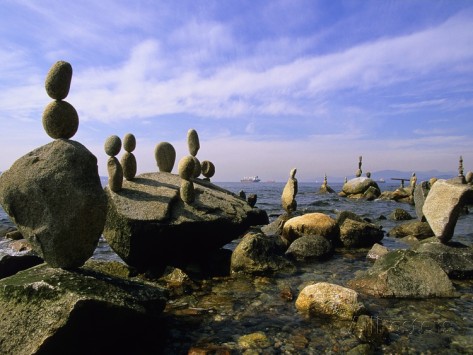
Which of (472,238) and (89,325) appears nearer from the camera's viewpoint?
(89,325)

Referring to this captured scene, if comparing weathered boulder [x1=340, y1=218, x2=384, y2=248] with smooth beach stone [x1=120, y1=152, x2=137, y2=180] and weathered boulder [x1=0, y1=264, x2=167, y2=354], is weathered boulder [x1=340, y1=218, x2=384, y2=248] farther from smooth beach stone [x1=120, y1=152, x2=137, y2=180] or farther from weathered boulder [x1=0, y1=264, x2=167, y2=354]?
weathered boulder [x1=0, y1=264, x2=167, y2=354]

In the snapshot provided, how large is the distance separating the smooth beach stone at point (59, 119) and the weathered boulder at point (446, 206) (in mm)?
8838

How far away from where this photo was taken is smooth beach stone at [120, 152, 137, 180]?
31.9ft

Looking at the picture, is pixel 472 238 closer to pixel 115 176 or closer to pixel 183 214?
pixel 183 214

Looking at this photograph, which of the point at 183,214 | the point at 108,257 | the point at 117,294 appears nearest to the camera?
the point at 117,294

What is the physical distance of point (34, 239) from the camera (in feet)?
18.7

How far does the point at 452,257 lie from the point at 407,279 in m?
2.36

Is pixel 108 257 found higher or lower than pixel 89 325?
lower

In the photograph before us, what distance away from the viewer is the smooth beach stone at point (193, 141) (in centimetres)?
1197

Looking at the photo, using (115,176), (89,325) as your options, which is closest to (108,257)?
(115,176)

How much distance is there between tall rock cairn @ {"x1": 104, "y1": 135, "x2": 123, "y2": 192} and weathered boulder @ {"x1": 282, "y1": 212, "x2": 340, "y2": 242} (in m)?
6.67

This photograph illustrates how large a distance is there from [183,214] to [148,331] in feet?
12.1

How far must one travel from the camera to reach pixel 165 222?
28.3ft

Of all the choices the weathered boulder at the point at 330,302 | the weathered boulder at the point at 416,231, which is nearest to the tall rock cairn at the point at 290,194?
the weathered boulder at the point at 416,231
